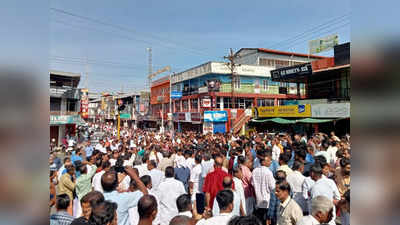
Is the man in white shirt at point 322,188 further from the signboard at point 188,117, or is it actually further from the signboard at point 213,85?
the signboard at point 188,117

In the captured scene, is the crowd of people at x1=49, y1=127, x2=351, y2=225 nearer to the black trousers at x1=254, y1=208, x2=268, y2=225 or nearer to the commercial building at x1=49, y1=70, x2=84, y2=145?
the black trousers at x1=254, y1=208, x2=268, y2=225

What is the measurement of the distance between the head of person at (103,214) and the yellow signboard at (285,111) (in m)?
19.1

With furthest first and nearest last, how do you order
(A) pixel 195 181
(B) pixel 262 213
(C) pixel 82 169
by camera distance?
(A) pixel 195 181 → (C) pixel 82 169 → (B) pixel 262 213

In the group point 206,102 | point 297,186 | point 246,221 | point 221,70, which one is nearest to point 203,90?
point 206,102

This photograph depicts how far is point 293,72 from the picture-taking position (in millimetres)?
21188

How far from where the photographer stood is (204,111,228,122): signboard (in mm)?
25016

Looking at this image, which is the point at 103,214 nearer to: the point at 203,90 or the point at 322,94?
the point at 322,94

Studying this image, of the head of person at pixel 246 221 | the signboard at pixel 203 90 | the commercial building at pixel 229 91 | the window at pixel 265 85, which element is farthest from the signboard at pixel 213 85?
the head of person at pixel 246 221

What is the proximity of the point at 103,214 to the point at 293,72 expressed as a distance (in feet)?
69.8

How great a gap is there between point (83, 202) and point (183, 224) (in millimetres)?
1213

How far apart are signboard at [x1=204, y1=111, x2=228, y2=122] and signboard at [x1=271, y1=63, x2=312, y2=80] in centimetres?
622

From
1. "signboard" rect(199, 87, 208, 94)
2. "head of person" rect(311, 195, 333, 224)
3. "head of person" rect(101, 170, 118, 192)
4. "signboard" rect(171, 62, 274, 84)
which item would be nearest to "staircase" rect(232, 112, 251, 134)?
"signboard" rect(199, 87, 208, 94)

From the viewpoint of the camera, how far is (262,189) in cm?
414
